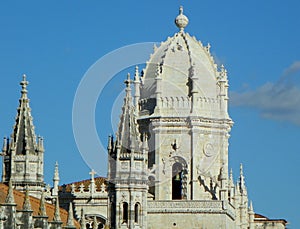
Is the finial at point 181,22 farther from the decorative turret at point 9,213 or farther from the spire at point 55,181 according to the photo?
the decorative turret at point 9,213

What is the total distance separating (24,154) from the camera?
374 ft

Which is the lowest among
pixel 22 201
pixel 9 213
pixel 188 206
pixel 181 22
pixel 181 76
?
pixel 9 213

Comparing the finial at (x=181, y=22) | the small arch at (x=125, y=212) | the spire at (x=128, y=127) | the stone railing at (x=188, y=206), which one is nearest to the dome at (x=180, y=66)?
the finial at (x=181, y=22)

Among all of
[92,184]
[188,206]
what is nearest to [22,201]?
[92,184]

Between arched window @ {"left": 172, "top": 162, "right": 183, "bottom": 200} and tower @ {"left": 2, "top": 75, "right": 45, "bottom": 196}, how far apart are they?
17.0 m

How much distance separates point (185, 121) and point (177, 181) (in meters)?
4.93

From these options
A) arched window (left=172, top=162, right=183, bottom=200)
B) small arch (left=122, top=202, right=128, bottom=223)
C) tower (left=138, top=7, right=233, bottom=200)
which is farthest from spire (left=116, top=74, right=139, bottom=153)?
arched window (left=172, top=162, right=183, bottom=200)

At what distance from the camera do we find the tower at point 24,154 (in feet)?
371

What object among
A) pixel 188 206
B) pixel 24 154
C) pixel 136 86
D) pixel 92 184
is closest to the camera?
pixel 24 154

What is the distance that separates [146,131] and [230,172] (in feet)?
28.1

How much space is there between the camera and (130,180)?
4547 inches

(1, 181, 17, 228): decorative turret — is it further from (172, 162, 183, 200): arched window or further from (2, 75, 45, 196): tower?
(172, 162, 183, 200): arched window

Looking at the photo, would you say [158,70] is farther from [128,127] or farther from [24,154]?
[24,154]

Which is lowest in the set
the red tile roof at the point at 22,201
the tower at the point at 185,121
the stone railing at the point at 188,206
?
the red tile roof at the point at 22,201
